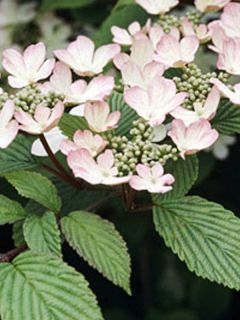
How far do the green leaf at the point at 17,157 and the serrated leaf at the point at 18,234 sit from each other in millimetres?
54

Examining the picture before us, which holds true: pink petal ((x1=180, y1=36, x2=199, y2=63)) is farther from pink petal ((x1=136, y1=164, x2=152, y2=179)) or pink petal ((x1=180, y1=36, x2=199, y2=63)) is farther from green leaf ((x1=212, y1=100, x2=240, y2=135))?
pink petal ((x1=136, y1=164, x2=152, y2=179))

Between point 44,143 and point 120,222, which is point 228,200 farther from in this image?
point 44,143

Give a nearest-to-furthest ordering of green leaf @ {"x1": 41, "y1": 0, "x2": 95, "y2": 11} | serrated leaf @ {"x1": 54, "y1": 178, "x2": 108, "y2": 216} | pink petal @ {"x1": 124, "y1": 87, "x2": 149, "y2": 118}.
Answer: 1. pink petal @ {"x1": 124, "y1": 87, "x2": 149, "y2": 118}
2. serrated leaf @ {"x1": 54, "y1": 178, "x2": 108, "y2": 216}
3. green leaf @ {"x1": 41, "y1": 0, "x2": 95, "y2": 11}

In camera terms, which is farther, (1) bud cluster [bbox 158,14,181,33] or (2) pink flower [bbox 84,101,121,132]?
(1) bud cluster [bbox 158,14,181,33]

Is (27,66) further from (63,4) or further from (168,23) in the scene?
(63,4)

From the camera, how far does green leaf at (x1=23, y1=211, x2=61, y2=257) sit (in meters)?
0.78

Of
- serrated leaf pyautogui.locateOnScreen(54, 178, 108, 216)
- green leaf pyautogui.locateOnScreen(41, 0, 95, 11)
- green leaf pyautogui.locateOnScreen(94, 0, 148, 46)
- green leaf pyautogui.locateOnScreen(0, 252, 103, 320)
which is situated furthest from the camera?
green leaf pyautogui.locateOnScreen(41, 0, 95, 11)

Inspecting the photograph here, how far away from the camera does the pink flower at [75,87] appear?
86cm

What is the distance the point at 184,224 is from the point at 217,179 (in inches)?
29.9

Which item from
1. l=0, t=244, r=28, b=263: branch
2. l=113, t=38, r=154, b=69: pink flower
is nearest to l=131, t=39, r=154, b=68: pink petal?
l=113, t=38, r=154, b=69: pink flower

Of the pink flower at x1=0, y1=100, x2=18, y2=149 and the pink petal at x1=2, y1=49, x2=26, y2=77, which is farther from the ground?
the pink flower at x1=0, y1=100, x2=18, y2=149

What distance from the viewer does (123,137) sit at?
0.82 metres

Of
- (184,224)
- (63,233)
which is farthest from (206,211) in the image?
(63,233)

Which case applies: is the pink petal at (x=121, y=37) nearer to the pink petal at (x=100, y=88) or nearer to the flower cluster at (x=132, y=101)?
the flower cluster at (x=132, y=101)
